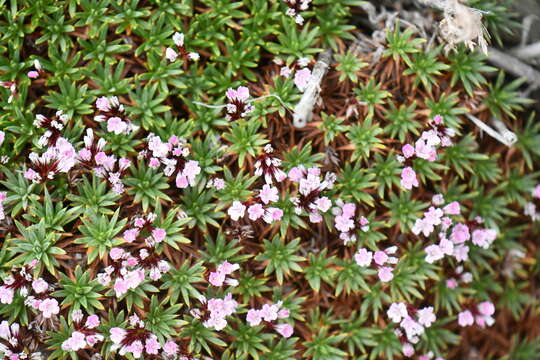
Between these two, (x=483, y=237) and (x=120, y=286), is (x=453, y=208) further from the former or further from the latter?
(x=120, y=286)

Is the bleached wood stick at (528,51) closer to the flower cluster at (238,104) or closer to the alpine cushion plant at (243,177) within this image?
the alpine cushion plant at (243,177)

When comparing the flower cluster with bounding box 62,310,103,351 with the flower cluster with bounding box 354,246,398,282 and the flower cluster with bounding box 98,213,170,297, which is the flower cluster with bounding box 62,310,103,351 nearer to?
the flower cluster with bounding box 98,213,170,297

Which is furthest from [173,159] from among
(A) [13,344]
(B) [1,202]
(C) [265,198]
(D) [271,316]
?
(A) [13,344]

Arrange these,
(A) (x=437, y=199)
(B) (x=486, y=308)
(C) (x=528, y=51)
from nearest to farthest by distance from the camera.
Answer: (A) (x=437, y=199)
(B) (x=486, y=308)
(C) (x=528, y=51)

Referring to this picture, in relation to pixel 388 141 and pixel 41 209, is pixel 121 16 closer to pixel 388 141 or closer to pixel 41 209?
pixel 41 209

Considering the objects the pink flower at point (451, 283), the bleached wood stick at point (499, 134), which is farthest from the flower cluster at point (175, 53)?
the pink flower at point (451, 283)

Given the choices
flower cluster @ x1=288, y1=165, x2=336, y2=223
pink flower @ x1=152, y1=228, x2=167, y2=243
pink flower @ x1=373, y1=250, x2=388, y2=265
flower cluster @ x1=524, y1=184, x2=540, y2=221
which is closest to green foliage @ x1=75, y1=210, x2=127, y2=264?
pink flower @ x1=152, y1=228, x2=167, y2=243

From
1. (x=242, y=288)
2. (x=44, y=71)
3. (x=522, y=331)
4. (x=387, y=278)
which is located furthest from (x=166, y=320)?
(x=522, y=331)
